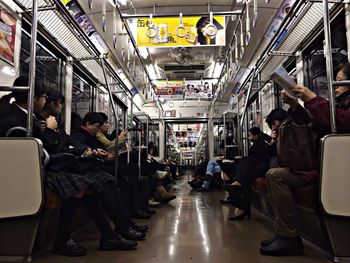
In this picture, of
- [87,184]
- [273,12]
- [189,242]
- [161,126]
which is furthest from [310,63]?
[161,126]

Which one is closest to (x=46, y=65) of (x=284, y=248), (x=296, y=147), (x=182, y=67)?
(x=296, y=147)

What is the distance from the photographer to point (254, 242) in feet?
7.78

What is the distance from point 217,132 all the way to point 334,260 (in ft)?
25.9

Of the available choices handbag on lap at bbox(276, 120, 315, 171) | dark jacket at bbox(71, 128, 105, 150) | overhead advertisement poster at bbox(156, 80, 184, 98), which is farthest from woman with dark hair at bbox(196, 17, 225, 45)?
overhead advertisement poster at bbox(156, 80, 184, 98)

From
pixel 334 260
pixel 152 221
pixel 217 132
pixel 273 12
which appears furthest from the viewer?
pixel 217 132

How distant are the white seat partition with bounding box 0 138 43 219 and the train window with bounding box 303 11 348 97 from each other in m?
2.88

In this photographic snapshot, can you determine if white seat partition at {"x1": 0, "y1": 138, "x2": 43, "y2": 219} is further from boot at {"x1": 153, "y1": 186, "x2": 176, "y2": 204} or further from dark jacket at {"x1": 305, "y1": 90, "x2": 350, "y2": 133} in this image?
boot at {"x1": 153, "y1": 186, "x2": 176, "y2": 204}

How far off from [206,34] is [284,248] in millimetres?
3509

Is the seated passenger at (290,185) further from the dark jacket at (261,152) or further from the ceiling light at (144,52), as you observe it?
the ceiling light at (144,52)

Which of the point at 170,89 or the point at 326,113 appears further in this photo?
the point at 170,89

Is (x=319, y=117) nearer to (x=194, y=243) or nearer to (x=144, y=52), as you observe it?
(x=194, y=243)

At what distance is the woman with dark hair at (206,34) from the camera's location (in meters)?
4.84

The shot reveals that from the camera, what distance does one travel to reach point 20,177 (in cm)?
178

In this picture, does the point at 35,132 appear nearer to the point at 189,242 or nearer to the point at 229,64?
the point at 189,242
